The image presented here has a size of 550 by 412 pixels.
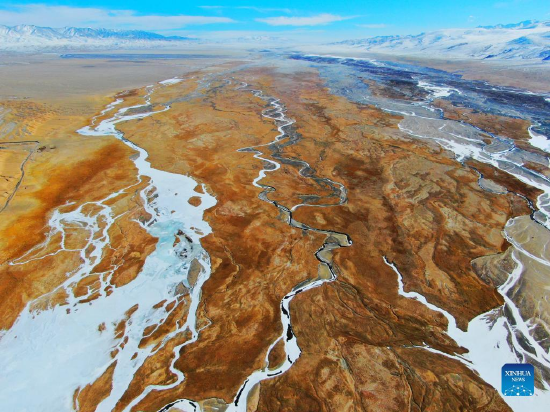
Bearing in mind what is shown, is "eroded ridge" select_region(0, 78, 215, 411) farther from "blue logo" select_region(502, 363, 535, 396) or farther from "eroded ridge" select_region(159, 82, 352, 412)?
"blue logo" select_region(502, 363, 535, 396)

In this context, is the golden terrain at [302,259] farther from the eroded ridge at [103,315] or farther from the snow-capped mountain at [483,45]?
the snow-capped mountain at [483,45]

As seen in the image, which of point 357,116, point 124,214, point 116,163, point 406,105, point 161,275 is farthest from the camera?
point 406,105

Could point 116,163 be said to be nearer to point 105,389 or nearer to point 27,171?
point 27,171

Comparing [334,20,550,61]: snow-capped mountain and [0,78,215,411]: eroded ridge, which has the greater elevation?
[334,20,550,61]: snow-capped mountain

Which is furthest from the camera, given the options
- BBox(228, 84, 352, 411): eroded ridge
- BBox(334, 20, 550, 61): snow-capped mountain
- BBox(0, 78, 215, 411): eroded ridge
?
BBox(334, 20, 550, 61): snow-capped mountain

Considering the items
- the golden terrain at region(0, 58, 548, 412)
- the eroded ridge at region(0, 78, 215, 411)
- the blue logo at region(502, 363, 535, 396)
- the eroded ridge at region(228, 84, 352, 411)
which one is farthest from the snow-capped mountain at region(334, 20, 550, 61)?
the eroded ridge at region(0, 78, 215, 411)

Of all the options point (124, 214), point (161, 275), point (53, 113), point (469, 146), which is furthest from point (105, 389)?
point (53, 113)

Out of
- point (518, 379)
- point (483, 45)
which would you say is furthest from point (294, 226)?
point (483, 45)
